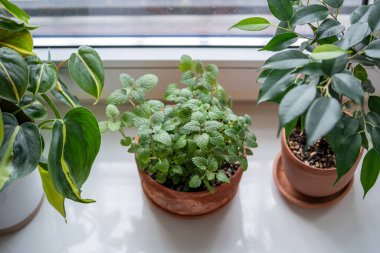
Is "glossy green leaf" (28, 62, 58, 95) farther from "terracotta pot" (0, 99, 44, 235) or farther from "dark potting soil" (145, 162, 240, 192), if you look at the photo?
"dark potting soil" (145, 162, 240, 192)

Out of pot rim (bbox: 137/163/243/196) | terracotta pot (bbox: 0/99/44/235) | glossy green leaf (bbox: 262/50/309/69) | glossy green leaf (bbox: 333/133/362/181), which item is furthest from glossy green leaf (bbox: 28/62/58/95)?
glossy green leaf (bbox: 333/133/362/181)

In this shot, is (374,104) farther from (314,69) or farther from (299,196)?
(299,196)

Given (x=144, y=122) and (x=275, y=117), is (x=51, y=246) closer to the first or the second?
(x=144, y=122)

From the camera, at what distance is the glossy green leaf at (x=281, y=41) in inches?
31.4

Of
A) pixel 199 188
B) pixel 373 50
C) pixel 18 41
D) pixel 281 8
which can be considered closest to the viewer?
pixel 373 50

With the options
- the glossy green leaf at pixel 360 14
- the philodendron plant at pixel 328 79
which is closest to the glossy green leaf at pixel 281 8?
the philodendron plant at pixel 328 79

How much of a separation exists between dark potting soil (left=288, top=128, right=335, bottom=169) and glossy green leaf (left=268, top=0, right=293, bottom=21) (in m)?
0.31

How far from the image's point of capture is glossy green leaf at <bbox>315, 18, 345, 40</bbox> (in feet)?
2.54

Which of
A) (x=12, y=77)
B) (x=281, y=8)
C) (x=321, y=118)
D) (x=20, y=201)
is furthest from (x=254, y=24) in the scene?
(x=20, y=201)

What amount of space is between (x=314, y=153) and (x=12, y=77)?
24.9 inches

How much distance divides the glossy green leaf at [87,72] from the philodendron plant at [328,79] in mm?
269

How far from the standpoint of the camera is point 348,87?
24.2 inches

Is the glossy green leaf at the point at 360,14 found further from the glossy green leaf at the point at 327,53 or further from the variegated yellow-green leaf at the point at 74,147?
the variegated yellow-green leaf at the point at 74,147

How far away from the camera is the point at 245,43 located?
121 cm
